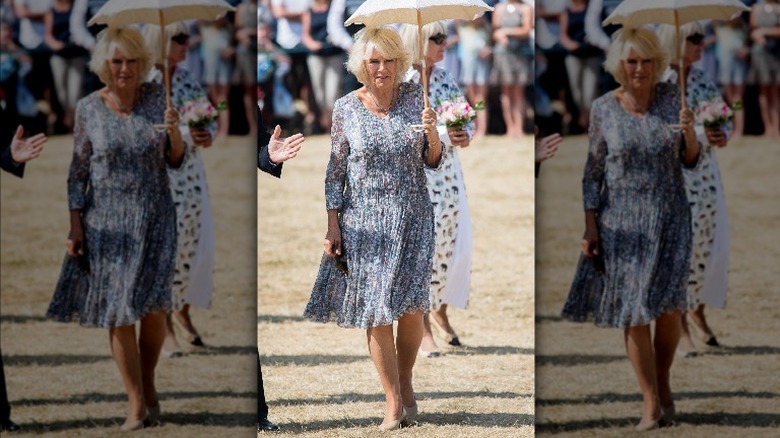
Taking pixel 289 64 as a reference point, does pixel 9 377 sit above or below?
A: below

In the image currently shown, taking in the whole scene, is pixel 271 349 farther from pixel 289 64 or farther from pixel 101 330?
pixel 289 64

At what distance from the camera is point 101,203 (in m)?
5.38

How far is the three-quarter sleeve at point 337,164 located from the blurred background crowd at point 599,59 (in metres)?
1.66

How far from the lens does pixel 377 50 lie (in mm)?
6883

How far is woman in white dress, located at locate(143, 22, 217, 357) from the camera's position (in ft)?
17.0

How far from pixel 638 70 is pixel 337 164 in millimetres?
1877

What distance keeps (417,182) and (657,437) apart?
1.93 m

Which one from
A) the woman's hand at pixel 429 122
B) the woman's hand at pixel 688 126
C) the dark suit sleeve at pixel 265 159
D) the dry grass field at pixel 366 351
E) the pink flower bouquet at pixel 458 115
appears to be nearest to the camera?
the woman's hand at pixel 688 126

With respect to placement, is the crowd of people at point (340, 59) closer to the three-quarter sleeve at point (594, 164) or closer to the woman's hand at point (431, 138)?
the woman's hand at point (431, 138)

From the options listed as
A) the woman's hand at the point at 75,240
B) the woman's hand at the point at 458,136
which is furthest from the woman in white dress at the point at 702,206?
the woman's hand at the point at 458,136

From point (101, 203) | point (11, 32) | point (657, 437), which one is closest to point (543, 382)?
point (657, 437)

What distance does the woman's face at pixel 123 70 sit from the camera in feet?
17.1

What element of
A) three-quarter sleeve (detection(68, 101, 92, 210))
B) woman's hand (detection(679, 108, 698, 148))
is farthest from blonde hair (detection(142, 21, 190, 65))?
woman's hand (detection(679, 108, 698, 148))

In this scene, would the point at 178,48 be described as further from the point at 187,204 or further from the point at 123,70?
the point at 187,204
